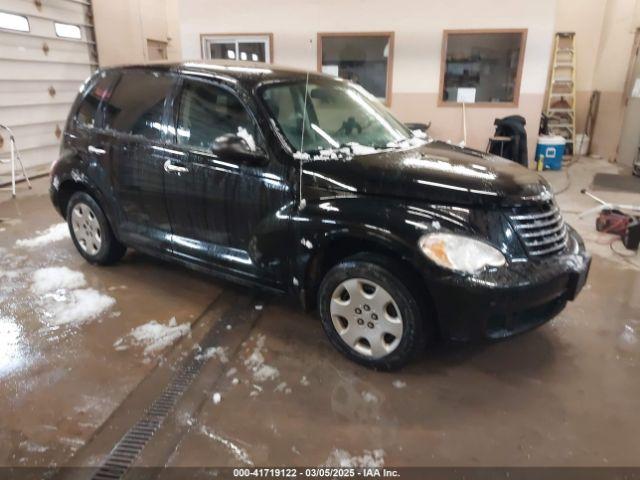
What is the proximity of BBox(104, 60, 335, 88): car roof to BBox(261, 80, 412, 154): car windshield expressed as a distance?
0.25 feet

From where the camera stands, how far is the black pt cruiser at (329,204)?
2.18 metres

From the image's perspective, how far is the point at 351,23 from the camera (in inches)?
299

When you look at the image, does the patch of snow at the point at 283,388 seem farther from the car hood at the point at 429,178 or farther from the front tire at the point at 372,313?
the car hood at the point at 429,178

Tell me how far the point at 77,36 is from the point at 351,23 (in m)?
5.13

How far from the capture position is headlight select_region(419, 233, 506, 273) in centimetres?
211

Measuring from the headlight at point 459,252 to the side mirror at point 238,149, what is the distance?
1.04 metres

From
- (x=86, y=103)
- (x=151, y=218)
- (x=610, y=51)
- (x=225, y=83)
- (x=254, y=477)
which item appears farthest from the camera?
(x=610, y=51)

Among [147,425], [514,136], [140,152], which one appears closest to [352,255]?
[147,425]

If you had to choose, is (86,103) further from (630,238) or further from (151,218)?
(630,238)

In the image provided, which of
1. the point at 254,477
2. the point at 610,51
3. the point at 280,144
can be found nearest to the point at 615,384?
the point at 254,477

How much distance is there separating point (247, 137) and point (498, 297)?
5.28 feet

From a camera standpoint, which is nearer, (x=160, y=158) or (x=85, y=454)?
(x=85, y=454)

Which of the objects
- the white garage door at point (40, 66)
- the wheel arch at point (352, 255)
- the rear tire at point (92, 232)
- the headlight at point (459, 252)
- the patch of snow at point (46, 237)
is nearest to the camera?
the headlight at point (459, 252)

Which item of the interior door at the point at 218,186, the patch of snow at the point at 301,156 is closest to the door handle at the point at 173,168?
the interior door at the point at 218,186
